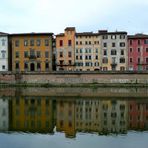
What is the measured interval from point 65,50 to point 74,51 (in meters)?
2.43

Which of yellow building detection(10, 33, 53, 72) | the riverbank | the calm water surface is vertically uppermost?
yellow building detection(10, 33, 53, 72)

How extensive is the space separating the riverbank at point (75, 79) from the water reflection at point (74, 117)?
34887 mm

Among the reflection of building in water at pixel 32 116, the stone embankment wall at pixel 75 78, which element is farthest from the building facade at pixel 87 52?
the reflection of building in water at pixel 32 116

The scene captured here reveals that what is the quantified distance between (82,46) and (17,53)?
16816 millimetres

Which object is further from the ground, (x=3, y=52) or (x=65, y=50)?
(x=65, y=50)

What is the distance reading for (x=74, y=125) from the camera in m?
30.1

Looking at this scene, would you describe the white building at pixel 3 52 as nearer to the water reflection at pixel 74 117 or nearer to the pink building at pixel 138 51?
the pink building at pixel 138 51

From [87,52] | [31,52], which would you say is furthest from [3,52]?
[87,52]

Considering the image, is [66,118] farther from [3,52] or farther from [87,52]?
[87,52]

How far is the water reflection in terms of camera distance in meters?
28.6

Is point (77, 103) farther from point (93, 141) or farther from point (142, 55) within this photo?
point (142, 55)

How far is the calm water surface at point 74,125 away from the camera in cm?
2328

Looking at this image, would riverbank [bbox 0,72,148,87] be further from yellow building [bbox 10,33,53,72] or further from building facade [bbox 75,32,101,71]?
building facade [bbox 75,32,101,71]

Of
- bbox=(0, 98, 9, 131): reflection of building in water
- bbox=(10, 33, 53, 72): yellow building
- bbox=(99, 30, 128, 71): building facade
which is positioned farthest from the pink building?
bbox=(0, 98, 9, 131): reflection of building in water
